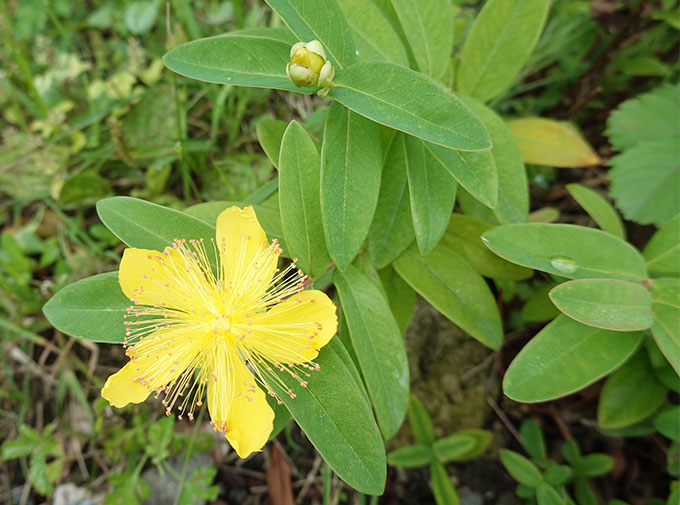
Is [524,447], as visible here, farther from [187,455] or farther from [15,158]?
[15,158]

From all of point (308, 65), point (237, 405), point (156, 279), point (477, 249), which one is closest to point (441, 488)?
point (477, 249)

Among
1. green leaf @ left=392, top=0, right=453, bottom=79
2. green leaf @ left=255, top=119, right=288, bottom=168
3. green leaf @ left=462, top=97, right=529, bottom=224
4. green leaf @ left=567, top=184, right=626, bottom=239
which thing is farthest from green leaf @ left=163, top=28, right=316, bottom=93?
green leaf @ left=567, top=184, right=626, bottom=239

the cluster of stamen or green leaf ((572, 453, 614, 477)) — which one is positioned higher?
the cluster of stamen

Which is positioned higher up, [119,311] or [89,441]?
[119,311]

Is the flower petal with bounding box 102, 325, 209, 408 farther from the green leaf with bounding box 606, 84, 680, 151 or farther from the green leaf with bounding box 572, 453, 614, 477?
the green leaf with bounding box 606, 84, 680, 151

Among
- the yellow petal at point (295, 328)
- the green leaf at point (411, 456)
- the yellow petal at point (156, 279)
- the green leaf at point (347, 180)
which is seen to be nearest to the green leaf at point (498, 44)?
the green leaf at point (347, 180)

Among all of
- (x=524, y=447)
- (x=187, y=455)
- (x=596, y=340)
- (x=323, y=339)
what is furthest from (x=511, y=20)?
(x=187, y=455)
